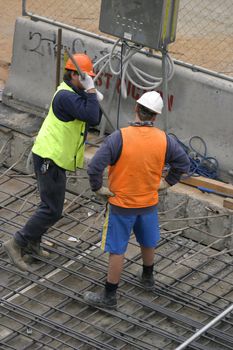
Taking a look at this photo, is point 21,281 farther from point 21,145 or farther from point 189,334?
point 21,145

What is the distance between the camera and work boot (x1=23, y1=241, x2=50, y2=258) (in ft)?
29.5

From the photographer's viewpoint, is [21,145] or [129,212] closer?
[129,212]

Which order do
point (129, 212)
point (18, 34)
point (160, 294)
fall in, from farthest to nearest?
point (18, 34)
point (160, 294)
point (129, 212)

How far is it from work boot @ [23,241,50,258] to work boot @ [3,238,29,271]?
0.14 m

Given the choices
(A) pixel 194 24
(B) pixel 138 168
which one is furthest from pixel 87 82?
(A) pixel 194 24

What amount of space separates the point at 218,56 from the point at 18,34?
283cm

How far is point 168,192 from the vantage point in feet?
32.1

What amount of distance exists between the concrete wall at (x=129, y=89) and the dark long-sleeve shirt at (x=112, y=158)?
1.73 metres

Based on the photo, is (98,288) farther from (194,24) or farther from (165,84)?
(194,24)

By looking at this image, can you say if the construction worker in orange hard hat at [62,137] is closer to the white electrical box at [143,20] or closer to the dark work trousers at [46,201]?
the dark work trousers at [46,201]

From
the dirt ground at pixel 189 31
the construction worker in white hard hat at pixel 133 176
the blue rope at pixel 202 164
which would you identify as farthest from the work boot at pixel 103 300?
the dirt ground at pixel 189 31

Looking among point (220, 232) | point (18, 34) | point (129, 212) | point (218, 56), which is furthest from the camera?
point (218, 56)

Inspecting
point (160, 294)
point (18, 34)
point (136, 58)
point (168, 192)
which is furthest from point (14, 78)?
point (160, 294)

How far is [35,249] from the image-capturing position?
29.7 feet
